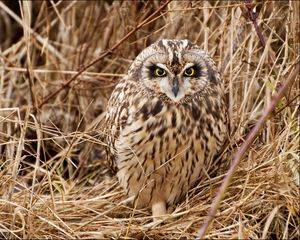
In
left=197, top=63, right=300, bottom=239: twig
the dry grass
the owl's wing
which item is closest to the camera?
left=197, top=63, right=300, bottom=239: twig

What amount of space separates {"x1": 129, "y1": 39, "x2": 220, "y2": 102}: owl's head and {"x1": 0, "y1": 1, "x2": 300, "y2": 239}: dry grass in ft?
0.88

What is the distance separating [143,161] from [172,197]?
23cm

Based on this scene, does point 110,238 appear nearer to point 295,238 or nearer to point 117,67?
point 295,238

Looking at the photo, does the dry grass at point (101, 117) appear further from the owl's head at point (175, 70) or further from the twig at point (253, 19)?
the owl's head at point (175, 70)

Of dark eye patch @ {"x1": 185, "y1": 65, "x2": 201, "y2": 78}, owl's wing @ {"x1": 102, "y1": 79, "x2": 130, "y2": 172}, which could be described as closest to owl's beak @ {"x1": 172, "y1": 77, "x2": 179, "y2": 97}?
dark eye patch @ {"x1": 185, "y1": 65, "x2": 201, "y2": 78}

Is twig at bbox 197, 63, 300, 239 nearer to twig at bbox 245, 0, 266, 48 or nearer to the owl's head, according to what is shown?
the owl's head

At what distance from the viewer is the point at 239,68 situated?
342 cm

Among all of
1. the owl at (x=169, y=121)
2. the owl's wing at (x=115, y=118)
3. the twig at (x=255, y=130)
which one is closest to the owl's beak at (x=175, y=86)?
the owl at (x=169, y=121)

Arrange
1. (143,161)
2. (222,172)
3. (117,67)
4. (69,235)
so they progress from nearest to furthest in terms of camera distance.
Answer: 1. (69,235)
2. (143,161)
3. (222,172)
4. (117,67)

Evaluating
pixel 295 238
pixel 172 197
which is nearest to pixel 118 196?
pixel 172 197

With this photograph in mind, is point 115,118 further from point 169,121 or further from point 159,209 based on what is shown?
point 159,209

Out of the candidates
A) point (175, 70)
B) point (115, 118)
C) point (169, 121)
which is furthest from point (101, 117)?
point (175, 70)

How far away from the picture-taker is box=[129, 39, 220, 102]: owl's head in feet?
9.50

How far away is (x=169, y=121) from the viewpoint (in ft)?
9.76
